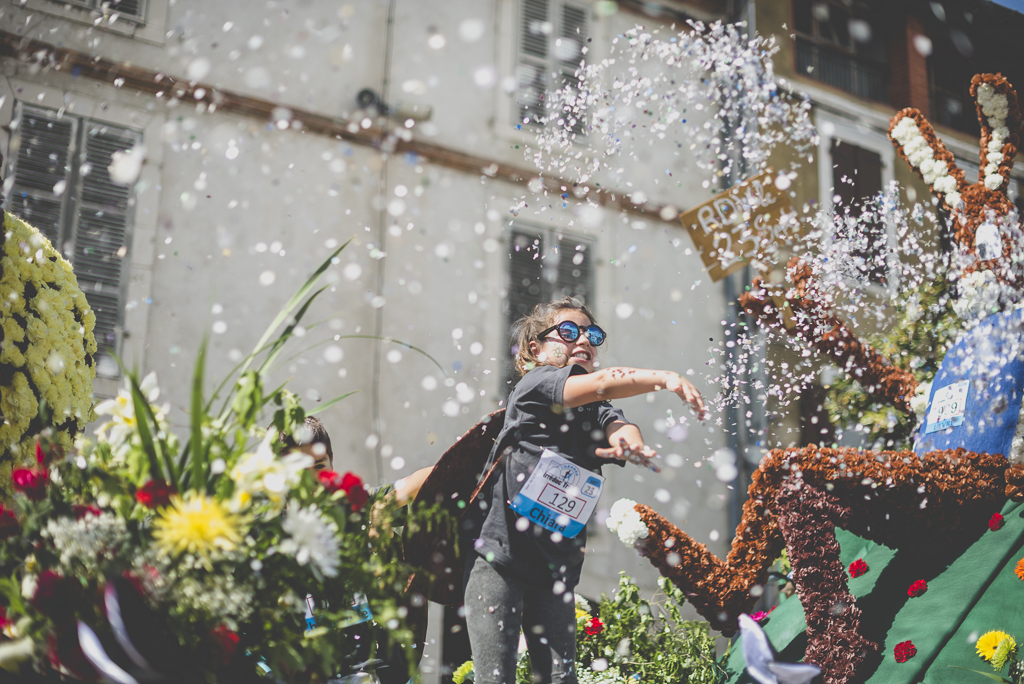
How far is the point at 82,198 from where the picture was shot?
205 inches

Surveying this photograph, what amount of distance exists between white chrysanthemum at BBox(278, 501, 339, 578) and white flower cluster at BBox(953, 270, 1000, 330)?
9.13ft

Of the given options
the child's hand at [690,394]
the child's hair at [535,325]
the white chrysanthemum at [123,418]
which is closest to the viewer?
the white chrysanthemum at [123,418]

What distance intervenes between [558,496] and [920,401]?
75.5 inches

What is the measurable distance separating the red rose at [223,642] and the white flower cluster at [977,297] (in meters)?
2.96

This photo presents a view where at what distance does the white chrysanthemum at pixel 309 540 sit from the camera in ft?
4.32

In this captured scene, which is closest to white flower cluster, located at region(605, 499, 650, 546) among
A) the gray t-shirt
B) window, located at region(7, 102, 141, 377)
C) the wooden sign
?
the gray t-shirt

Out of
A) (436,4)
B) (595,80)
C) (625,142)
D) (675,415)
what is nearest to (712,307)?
(675,415)

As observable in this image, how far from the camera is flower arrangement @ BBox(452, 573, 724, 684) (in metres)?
3.24

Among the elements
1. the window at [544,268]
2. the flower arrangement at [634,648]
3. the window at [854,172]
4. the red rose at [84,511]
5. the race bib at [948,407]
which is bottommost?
the flower arrangement at [634,648]

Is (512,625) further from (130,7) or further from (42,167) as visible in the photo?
(130,7)

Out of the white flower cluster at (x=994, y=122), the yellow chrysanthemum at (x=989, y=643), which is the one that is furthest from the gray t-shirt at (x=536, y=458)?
the white flower cluster at (x=994, y=122)

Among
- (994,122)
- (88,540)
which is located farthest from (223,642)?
(994,122)

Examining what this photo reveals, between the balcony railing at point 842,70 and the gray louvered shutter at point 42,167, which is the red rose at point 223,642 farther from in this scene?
the balcony railing at point 842,70

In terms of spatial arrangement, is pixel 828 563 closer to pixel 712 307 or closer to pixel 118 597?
pixel 118 597
